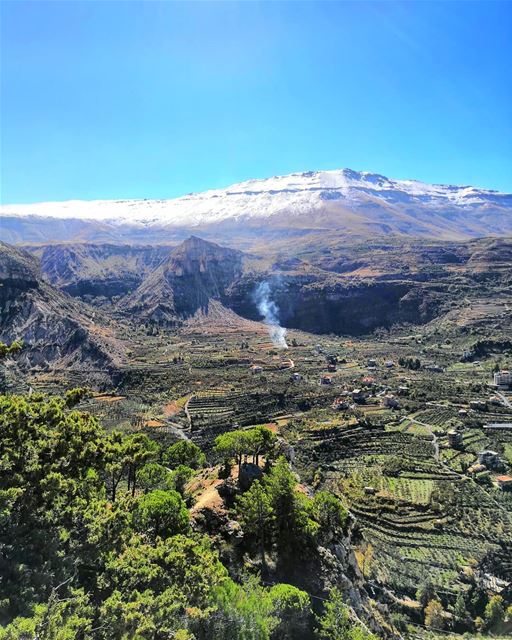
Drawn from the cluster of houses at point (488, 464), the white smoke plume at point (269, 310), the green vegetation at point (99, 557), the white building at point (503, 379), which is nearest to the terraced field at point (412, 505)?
the cluster of houses at point (488, 464)

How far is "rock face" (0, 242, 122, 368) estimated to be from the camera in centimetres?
11356

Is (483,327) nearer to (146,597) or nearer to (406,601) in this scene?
(406,601)

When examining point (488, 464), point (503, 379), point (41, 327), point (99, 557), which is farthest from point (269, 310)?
point (99, 557)

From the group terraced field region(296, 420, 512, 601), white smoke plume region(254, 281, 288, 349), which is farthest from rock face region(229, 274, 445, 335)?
terraced field region(296, 420, 512, 601)

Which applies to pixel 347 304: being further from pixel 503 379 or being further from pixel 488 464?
pixel 488 464

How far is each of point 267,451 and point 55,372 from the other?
88179 mm

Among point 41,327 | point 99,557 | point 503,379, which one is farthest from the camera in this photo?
point 41,327

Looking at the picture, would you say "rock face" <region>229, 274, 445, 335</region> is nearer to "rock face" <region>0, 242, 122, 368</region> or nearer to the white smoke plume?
the white smoke plume

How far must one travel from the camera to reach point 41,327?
11862 cm

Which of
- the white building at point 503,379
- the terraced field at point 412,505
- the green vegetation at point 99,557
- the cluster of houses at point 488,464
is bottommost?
the terraced field at point 412,505

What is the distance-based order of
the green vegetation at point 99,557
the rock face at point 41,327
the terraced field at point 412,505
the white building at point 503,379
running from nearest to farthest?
the green vegetation at point 99,557, the terraced field at point 412,505, the white building at point 503,379, the rock face at point 41,327

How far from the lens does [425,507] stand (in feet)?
160

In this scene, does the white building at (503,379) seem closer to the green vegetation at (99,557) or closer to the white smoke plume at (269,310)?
the white smoke plume at (269,310)

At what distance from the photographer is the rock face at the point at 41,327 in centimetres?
11356
